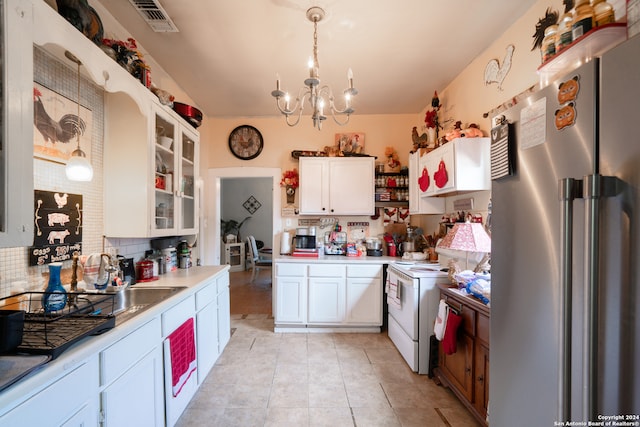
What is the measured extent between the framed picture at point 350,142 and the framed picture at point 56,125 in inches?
107

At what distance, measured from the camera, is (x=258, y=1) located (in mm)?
1821

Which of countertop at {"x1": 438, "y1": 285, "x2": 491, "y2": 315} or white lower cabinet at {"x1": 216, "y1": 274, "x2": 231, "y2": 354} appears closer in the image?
countertop at {"x1": 438, "y1": 285, "x2": 491, "y2": 315}

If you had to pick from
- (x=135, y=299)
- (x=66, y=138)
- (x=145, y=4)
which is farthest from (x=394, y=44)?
(x=135, y=299)

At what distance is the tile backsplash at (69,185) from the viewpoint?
134 cm

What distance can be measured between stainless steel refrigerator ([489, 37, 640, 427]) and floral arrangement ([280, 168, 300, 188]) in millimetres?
3027

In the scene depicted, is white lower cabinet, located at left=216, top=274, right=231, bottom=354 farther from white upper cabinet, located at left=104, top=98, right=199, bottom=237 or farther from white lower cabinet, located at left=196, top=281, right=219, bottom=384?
white upper cabinet, located at left=104, top=98, right=199, bottom=237

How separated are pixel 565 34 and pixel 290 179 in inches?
124

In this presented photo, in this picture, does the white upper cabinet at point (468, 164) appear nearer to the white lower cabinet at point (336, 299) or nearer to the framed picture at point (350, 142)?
the white lower cabinet at point (336, 299)

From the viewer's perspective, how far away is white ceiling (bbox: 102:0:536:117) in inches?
74.1

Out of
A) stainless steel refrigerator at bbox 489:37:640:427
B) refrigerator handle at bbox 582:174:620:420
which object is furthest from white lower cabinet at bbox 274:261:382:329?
refrigerator handle at bbox 582:174:620:420

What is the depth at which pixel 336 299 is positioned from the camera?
3229mm

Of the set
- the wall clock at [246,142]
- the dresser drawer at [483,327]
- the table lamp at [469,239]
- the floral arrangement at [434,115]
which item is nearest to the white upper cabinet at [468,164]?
the table lamp at [469,239]

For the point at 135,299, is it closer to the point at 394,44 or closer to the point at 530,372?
the point at 530,372

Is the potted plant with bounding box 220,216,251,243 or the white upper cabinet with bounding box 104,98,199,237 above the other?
the white upper cabinet with bounding box 104,98,199,237
